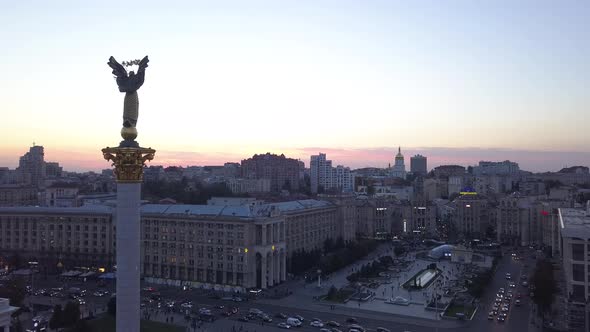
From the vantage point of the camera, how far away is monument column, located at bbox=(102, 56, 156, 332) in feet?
41.3

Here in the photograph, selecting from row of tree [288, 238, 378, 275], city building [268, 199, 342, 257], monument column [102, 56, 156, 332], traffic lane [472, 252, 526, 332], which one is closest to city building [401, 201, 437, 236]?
city building [268, 199, 342, 257]

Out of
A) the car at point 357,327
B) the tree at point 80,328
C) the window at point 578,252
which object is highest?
the window at point 578,252

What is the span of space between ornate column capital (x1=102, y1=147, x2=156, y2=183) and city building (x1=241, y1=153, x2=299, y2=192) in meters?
123

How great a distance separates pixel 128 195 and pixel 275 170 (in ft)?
417

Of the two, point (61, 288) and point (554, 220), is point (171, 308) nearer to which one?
point (61, 288)

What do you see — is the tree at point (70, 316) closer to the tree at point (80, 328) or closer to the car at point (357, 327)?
the tree at point (80, 328)

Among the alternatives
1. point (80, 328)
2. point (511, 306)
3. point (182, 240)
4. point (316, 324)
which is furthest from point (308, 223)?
point (80, 328)

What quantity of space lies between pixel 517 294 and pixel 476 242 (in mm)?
29155

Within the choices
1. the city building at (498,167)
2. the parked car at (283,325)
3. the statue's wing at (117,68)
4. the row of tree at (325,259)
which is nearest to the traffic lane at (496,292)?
the parked car at (283,325)

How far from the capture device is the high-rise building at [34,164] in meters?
127

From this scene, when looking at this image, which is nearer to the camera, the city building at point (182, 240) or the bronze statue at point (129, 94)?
the bronze statue at point (129, 94)

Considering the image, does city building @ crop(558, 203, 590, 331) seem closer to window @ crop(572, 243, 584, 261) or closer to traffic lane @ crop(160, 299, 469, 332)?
window @ crop(572, 243, 584, 261)

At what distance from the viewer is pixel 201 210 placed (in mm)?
46219

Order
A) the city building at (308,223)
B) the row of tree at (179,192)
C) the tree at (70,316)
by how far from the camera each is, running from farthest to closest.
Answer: the row of tree at (179,192) < the city building at (308,223) < the tree at (70,316)
